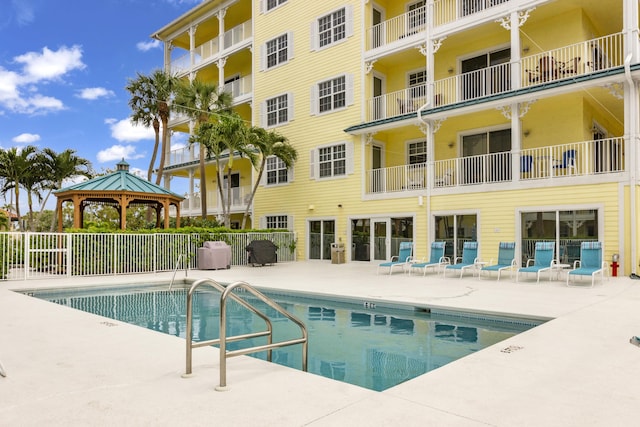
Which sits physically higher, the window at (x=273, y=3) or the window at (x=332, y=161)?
the window at (x=273, y=3)

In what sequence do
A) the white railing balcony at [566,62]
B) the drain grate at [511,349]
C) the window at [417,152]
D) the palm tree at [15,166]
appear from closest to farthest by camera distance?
the drain grate at [511,349], the white railing balcony at [566,62], the window at [417,152], the palm tree at [15,166]

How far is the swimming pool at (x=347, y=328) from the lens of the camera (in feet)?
18.3

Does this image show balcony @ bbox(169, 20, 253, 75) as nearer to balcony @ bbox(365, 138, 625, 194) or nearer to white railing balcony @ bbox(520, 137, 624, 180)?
balcony @ bbox(365, 138, 625, 194)

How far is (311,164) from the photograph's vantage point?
21812mm

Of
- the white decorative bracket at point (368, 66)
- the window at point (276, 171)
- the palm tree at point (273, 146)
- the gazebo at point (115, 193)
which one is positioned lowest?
the gazebo at point (115, 193)

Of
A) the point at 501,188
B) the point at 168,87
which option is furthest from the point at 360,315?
the point at 168,87

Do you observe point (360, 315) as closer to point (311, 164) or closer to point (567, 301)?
point (567, 301)

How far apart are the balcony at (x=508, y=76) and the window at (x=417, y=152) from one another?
1527 mm

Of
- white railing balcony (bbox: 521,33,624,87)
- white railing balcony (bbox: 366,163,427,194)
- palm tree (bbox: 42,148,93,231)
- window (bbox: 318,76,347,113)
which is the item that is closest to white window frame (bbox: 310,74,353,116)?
window (bbox: 318,76,347,113)

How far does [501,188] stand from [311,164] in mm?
9143

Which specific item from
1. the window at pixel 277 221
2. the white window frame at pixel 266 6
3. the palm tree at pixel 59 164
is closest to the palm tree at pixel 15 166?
the palm tree at pixel 59 164

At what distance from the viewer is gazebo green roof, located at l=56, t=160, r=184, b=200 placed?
56.4 feet

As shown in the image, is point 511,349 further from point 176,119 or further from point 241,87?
point 176,119

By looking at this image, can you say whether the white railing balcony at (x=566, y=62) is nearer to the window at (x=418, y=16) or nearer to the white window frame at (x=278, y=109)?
the window at (x=418, y=16)
